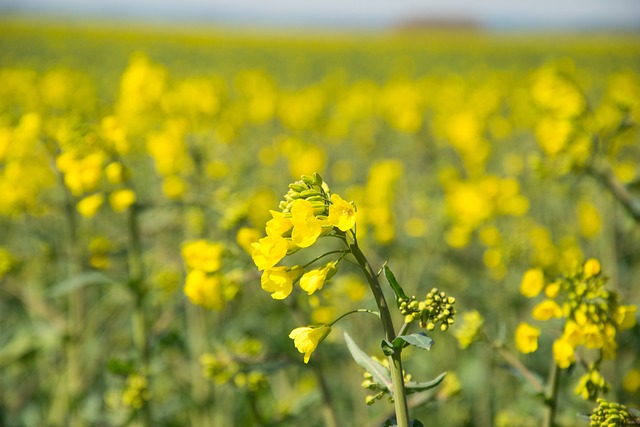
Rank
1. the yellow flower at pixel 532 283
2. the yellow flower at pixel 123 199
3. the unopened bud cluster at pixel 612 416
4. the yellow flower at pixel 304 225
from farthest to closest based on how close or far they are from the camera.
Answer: the yellow flower at pixel 123 199
the yellow flower at pixel 532 283
the unopened bud cluster at pixel 612 416
the yellow flower at pixel 304 225

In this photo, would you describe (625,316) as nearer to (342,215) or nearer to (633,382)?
(342,215)

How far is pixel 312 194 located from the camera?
1.30 meters

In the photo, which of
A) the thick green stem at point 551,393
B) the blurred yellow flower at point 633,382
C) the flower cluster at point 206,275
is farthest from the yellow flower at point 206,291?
the blurred yellow flower at point 633,382

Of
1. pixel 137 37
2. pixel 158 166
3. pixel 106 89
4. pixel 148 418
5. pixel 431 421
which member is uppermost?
pixel 137 37

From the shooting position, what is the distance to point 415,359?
12.1 feet

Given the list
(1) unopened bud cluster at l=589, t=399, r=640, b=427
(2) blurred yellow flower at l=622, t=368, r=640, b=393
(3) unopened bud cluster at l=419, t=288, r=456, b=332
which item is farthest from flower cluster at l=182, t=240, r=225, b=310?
(2) blurred yellow flower at l=622, t=368, r=640, b=393

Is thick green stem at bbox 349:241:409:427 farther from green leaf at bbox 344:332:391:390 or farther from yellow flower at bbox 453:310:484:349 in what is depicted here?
yellow flower at bbox 453:310:484:349

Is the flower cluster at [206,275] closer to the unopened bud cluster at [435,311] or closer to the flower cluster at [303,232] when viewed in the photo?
the flower cluster at [303,232]

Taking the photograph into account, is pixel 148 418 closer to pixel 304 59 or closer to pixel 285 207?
pixel 285 207

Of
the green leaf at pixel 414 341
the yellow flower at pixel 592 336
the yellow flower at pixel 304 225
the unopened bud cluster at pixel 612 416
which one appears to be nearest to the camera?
the green leaf at pixel 414 341

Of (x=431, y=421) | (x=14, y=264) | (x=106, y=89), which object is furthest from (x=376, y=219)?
(x=106, y=89)

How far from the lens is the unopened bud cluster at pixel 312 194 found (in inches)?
50.3

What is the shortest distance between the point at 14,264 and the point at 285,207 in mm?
1932

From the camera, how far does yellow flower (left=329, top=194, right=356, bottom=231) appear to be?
3.99 feet
